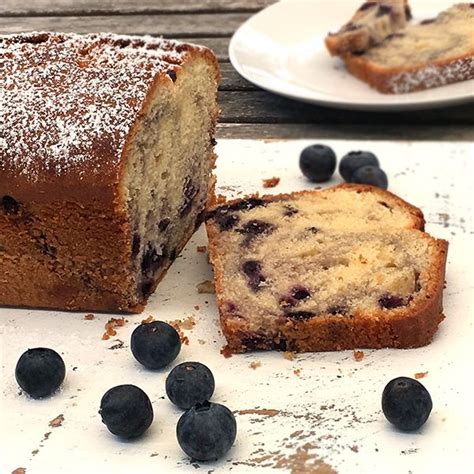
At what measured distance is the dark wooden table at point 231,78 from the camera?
427 cm

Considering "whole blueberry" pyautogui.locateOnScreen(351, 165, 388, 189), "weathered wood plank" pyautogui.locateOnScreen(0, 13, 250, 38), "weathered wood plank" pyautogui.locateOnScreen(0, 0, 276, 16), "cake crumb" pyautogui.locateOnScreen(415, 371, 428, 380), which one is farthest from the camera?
"weathered wood plank" pyautogui.locateOnScreen(0, 0, 276, 16)

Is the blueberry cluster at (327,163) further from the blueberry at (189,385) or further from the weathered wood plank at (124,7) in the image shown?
the weathered wood plank at (124,7)

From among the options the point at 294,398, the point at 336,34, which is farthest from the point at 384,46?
the point at 294,398

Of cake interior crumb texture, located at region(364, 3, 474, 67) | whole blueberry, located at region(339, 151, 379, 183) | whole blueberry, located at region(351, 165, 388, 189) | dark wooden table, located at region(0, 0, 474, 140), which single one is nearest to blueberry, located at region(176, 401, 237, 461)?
whole blueberry, located at region(351, 165, 388, 189)

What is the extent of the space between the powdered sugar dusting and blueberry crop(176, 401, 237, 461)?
2334 millimetres

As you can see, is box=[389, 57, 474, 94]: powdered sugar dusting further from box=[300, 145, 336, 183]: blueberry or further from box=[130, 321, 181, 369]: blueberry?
box=[130, 321, 181, 369]: blueberry

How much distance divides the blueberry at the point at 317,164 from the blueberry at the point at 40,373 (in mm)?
1301

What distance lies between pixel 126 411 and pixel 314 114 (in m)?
2.31

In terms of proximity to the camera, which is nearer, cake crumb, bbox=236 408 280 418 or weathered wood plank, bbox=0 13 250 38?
cake crumb, bbox=236 408 280 418

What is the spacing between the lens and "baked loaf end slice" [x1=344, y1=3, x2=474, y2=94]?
14.2 feet

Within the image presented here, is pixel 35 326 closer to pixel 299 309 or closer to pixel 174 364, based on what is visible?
pixel 174 364

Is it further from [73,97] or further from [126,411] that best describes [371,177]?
[126,411]

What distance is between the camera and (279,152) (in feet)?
12.4

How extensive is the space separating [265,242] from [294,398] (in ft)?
2.01
